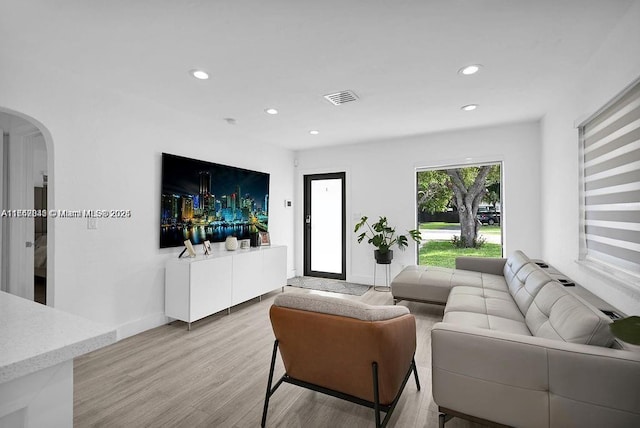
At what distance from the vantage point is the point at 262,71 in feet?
8.48

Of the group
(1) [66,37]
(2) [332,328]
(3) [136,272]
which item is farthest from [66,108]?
(2) [332,328]

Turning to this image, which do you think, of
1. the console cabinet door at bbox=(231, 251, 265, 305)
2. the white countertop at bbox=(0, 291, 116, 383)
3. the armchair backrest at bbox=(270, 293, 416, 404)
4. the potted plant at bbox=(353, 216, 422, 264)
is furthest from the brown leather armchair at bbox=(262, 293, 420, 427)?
the potted plant at bbox=(353, 216, 422, 264)

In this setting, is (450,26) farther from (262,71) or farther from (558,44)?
(262,71)

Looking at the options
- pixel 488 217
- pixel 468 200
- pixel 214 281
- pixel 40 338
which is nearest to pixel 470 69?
pixel 468 200

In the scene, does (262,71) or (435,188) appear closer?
(262,71)

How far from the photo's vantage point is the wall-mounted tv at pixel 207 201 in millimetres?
3457

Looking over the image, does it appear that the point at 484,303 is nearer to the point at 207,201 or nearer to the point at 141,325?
the point at 207,201

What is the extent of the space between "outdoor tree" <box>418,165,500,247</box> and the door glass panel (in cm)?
149

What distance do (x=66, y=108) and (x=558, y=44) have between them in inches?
157

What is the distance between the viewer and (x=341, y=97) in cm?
317

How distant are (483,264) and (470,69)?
2.50 meters

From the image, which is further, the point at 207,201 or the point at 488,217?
the point at 488,217

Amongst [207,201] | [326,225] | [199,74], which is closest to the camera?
[199,74]

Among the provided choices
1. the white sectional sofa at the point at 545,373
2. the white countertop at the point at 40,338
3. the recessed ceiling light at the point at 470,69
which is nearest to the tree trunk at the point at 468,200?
the recessed ceiling light at the point at 470,69
